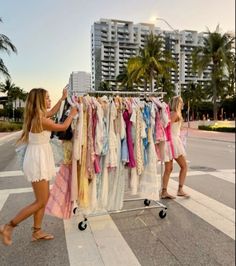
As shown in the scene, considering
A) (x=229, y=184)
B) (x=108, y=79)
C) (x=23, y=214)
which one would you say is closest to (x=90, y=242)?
(x=23, y=214)

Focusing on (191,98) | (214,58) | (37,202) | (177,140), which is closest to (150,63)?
(37,202)

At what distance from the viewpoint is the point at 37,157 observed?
181 centimetres

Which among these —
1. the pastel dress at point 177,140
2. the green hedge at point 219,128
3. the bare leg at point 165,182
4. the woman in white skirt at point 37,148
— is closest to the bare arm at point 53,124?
the woman in white skirt at point 37,148

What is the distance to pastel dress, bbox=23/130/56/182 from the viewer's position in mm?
1806

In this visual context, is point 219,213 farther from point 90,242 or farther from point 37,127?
point 37,127

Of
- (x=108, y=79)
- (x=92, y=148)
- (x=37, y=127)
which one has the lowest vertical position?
(x=92, y=148)

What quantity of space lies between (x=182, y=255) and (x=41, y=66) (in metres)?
1.32

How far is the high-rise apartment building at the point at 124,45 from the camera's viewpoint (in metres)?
1.43

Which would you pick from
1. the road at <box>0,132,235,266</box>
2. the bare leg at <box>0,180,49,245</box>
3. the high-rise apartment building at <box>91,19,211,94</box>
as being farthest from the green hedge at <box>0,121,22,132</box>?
the bare leg at <box>0,180,49,245</box>

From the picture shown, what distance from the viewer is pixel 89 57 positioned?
133 centimetres

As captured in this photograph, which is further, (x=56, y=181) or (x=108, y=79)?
(x=56, y=181)

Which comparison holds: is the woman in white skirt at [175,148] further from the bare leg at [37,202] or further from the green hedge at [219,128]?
the bare leg at [37,202]

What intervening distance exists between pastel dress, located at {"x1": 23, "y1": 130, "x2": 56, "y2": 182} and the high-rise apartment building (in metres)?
0.43

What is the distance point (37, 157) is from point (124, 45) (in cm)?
75
